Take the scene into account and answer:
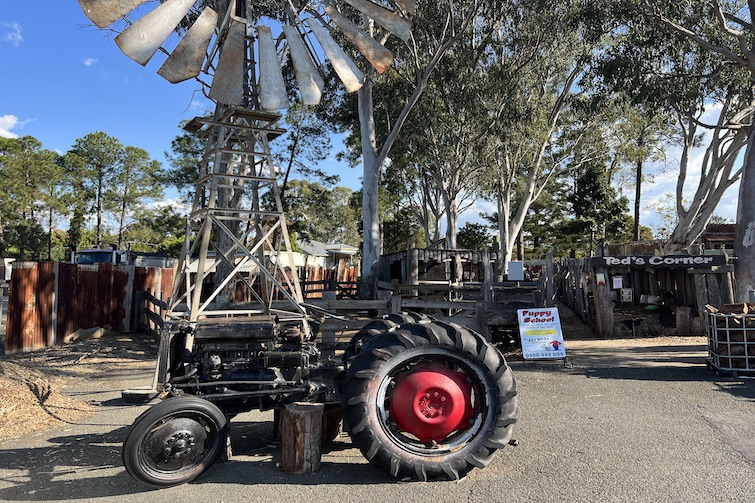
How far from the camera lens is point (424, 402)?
4.29 metres

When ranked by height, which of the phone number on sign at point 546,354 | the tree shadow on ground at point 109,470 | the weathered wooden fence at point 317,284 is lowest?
the tree shadow on ground at point 109,470

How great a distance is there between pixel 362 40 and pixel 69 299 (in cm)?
907

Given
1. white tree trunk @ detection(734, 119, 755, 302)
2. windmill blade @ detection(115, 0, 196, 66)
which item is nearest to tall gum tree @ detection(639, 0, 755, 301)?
white tree trunk @ detection(734, 119, 755, 302)

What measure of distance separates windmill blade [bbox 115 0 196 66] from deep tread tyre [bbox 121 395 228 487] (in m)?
3.39

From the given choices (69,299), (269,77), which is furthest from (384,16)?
(69,299)

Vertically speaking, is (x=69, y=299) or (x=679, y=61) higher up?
(x=679, y=61)

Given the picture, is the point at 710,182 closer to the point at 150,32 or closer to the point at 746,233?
the point at 746,233

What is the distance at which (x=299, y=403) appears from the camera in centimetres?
445

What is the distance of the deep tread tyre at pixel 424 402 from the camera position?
13.5 ft

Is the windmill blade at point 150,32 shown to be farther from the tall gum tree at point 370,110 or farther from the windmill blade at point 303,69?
the tall gum tree at point 370,110

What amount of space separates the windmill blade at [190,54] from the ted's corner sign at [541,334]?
23.5 ft

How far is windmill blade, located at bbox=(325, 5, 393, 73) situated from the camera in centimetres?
603

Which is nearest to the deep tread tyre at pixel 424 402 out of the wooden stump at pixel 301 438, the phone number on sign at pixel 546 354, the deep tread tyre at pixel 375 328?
the wooden stump at pixel 301 438

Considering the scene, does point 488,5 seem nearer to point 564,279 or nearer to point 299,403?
point 564,279
